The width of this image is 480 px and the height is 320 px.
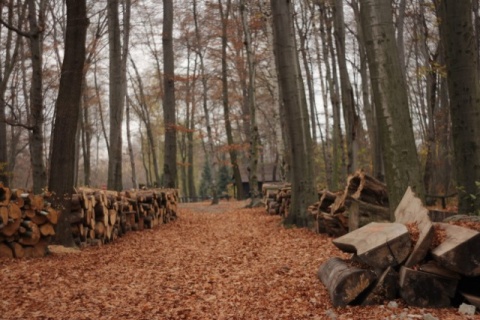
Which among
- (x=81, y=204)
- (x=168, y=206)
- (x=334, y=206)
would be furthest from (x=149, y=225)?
(x=334, y=206)

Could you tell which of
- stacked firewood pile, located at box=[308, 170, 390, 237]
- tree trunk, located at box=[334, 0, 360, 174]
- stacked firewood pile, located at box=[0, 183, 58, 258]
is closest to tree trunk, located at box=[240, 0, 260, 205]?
tree trunk, located at box=[334, 0, 360, 174]

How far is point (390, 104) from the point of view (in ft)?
20.3

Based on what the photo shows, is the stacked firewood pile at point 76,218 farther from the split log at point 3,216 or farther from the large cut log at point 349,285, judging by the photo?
the large cut log at point 349,285

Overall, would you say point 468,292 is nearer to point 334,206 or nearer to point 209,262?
point 209,262

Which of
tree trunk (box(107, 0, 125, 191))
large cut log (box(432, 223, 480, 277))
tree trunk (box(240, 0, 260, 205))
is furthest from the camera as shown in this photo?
tree trunk (box(240, 0, 260, 205))

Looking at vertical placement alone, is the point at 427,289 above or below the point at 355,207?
below

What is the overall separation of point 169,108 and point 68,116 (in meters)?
10.2

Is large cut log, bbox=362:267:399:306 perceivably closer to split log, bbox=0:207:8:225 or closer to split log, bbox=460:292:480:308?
split log, bbox=460:292:480:308

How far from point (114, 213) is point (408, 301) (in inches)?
290

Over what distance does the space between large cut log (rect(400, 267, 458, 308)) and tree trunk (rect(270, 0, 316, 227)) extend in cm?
678

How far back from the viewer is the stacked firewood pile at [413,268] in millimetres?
4031

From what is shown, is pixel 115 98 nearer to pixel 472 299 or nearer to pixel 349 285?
pixel 349 285

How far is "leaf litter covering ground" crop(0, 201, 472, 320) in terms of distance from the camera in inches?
178

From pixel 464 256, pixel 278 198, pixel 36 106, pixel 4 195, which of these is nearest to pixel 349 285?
pixel 464 256
